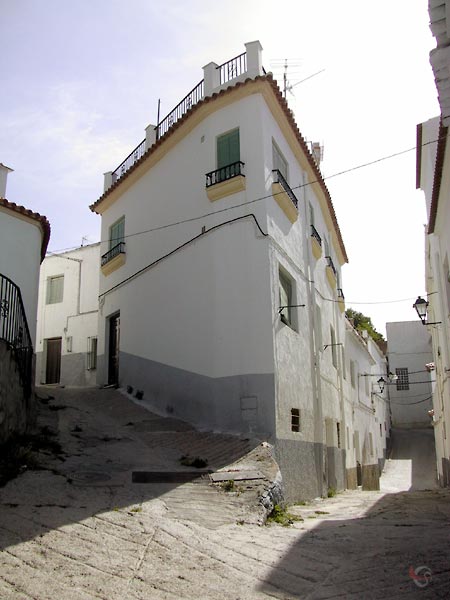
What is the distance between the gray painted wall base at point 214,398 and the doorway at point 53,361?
363 inches

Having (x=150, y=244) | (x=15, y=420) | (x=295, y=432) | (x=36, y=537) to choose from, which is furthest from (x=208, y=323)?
(x=36, y=537)

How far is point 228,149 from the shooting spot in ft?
41.1

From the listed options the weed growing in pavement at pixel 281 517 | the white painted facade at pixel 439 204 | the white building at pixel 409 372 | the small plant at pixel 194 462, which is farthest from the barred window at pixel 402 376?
the weed growing in pavement at pixel 281 517

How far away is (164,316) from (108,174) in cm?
658

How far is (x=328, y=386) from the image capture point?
614 inches

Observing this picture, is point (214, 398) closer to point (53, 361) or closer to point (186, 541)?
point (186, 541)

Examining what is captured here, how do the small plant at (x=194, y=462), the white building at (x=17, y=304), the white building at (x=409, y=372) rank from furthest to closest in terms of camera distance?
the white building at (x=409, y=372) < the small plant at (x=194, y=462) < the white building at (x=17, y=304)

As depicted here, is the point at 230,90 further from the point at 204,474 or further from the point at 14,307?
the point at 204,474

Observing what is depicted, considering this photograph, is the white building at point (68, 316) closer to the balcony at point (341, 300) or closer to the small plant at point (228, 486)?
the balcony at point (341, 300)

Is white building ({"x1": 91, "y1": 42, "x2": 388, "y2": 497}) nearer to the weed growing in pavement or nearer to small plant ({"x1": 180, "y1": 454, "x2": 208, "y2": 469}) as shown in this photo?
small plant ({"x1": 180, "y1": 454, "x2": 208, "y2": 469})

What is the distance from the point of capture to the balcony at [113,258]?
15836 millimetres

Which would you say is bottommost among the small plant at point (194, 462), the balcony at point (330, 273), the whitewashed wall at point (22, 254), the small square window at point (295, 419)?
the small plant at point (194, 462)

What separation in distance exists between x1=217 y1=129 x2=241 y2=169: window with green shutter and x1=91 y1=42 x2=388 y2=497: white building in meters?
0.03

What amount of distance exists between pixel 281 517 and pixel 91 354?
45.1 ft
